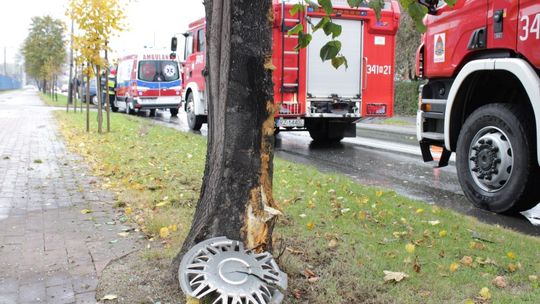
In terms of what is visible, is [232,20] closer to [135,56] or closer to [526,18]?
[526,18]

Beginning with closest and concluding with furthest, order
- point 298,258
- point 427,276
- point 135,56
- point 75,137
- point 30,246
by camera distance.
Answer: point 427,276 → point 298,258 → point 30,246 → point 75,137 → point 135,56

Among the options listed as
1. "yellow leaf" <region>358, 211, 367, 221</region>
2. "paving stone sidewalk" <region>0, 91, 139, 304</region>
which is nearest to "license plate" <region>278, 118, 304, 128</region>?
"paving stone sidewalk" <region>0, 91, 139, 304</region>

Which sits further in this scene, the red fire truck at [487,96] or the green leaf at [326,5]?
the red fire truck at [487,96]

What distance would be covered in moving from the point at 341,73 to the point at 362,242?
7875 mm

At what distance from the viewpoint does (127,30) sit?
13.5 m

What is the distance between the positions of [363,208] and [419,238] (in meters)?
1.11

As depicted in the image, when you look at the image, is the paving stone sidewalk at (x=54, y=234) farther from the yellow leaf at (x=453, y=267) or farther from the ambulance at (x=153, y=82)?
the ambulance at (x=153, y=82)

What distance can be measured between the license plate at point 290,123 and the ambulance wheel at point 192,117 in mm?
5006

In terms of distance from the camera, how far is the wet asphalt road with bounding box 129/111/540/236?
6.39m

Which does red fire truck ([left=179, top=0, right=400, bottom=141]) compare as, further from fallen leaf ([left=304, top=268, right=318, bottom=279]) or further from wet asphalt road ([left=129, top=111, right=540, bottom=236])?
fallen leaf ([left=304, top=268, right=318, bottom=279])

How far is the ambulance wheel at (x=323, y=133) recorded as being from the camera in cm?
1325

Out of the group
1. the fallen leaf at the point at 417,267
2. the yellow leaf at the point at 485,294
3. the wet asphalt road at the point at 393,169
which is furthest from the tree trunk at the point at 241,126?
the wet asphalt road at the point at 393,169

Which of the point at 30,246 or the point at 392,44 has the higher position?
the point at 392,44

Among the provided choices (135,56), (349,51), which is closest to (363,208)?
(349,51)
